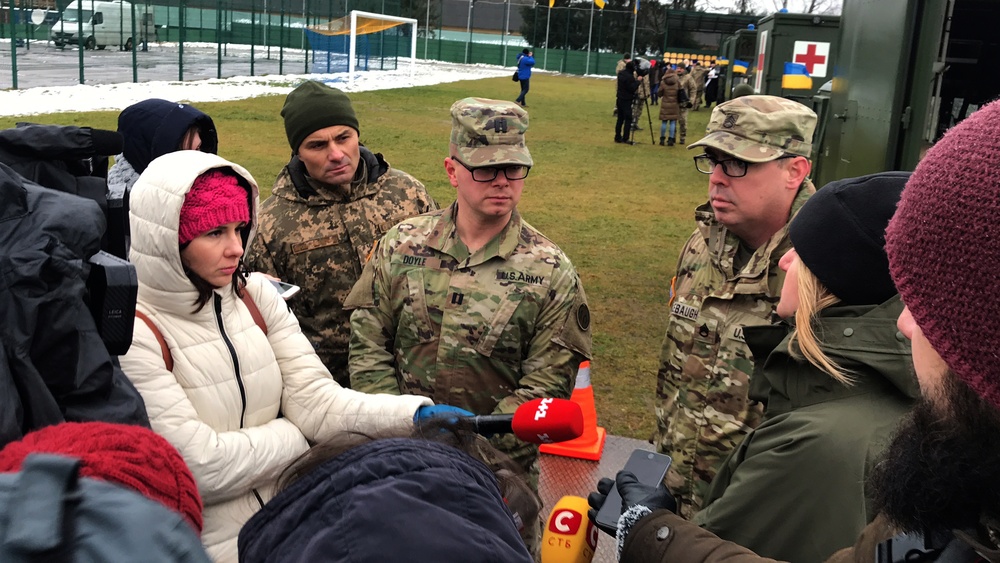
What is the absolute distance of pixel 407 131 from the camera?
21.3m

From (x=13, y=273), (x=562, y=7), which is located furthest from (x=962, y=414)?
(x=562, y=7)

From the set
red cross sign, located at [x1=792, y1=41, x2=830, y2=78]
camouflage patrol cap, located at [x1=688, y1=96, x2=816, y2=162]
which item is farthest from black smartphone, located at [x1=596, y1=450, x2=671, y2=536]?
red cross sign, located at [x1=792, y1=41, x2=830, y2=78]

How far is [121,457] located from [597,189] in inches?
582

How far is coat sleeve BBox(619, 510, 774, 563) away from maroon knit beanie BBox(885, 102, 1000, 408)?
2.59ft

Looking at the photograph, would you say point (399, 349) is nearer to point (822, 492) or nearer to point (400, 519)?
point (822, 492)

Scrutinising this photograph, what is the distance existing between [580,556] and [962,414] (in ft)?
3.83

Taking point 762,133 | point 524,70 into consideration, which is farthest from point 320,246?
point 524,70

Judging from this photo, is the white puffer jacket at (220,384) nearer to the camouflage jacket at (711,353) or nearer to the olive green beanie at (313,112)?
the camouflage jacket at (711,353)

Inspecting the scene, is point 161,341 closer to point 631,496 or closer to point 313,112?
point 631,496

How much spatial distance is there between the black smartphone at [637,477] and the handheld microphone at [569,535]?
57mm

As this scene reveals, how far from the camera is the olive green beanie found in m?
4.13

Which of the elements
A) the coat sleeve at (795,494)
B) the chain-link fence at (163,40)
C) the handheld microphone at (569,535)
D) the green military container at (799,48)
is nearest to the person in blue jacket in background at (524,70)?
the chain-link fence at (163,40)

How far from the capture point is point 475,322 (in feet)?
10.3

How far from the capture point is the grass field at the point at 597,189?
7.41 meters
